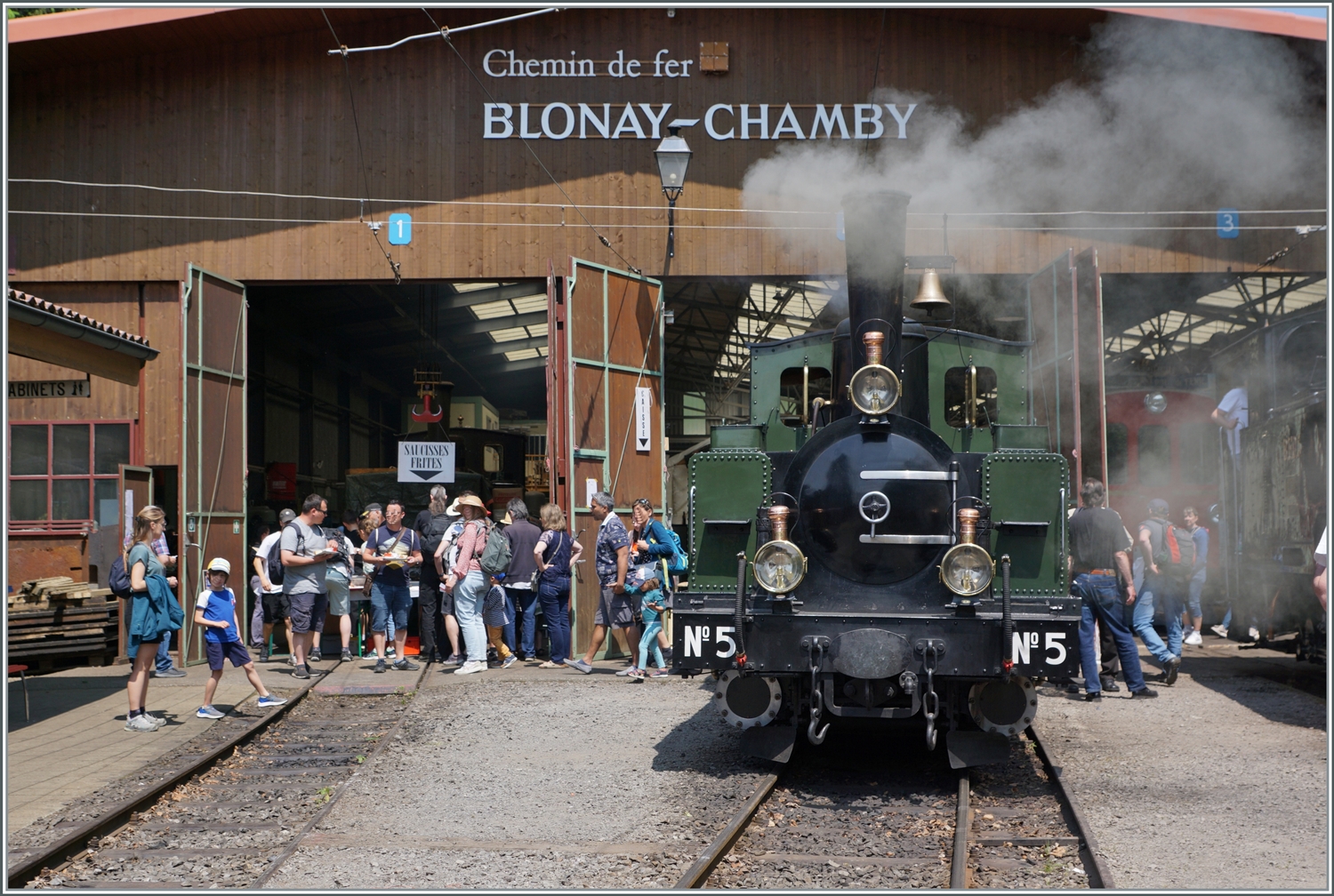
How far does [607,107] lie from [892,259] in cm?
711

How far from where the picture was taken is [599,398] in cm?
1124

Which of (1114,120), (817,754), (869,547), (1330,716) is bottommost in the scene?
(817,754)

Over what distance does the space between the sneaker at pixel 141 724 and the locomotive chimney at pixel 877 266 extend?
5196 millimetres

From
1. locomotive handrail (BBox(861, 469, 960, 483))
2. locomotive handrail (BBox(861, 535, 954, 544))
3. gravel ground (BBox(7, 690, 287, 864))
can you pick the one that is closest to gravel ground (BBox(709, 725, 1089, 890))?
locomotive handrail (BBox(861, 535, 954, 544))

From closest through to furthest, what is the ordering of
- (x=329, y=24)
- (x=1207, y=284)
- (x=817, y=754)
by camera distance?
(x=817, y=754), (x=329, y=24), (x=1207, y=284)

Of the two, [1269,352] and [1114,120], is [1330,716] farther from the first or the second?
[1114,120]

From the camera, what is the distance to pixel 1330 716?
5180mm

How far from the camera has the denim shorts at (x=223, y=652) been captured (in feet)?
24.4

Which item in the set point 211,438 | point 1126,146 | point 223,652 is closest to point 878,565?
point 223,652

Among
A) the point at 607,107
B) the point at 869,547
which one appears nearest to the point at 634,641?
the point at 869,547

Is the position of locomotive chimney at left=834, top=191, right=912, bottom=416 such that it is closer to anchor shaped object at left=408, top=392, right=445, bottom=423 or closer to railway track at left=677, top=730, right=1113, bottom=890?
railway track at left=677, top=730, right=1113, bottom=890

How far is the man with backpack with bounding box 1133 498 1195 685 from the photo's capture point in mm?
8805

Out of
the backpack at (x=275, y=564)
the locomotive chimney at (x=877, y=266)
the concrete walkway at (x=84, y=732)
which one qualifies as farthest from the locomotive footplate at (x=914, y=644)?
the backpack at (x=275, y=564)

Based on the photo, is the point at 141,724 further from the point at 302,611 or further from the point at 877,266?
the point at 877,266
